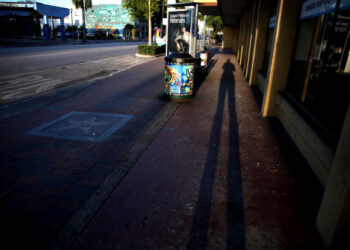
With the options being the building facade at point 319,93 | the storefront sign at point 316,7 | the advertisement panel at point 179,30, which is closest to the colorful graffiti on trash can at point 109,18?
the advertisement panel at point 179,30

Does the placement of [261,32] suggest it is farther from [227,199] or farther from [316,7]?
[227,199]

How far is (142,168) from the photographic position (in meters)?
3.95

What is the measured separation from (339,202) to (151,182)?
7.42 feet

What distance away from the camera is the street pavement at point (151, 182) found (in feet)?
8.68

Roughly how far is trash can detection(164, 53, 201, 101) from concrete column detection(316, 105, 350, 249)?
5.42 m

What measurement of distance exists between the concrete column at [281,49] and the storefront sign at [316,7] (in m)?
0.23

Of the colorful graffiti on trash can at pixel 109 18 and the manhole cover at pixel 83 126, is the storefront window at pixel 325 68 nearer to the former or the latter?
the manhole cover at pixel 83 126

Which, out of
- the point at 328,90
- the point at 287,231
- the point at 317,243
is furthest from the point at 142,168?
the point at 328,90

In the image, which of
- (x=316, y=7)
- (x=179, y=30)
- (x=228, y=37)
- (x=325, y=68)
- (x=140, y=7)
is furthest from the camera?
(x=228, y=37)

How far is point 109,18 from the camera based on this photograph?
2859 inches

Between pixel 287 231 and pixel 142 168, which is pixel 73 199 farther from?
pixel 287 231

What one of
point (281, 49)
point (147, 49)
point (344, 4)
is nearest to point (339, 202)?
point (344, 4)

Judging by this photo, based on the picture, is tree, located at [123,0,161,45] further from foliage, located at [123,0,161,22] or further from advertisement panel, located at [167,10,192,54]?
Answer: advertisement panel, located at [167,10,192,54]

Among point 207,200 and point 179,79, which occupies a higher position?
point 179,79
